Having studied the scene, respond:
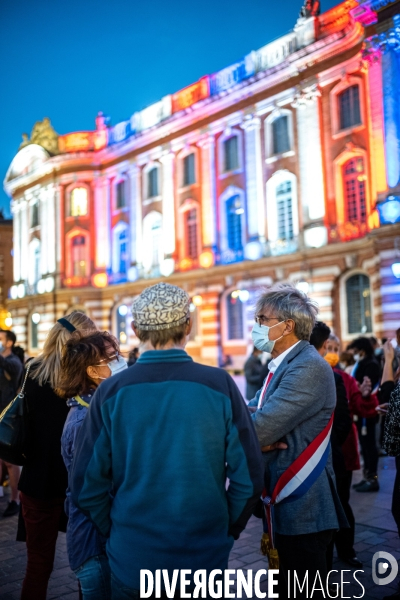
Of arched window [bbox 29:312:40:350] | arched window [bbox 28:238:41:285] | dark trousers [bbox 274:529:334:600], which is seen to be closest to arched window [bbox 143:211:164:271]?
arched window [bbox 28:238:41:285]

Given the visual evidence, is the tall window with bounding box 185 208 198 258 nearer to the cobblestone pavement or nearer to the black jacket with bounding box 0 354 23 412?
the black jacket with bounding box 0 354 23 412

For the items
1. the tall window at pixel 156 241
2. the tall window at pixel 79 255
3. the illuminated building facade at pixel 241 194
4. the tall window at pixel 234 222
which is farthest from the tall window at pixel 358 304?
the tall window at pixel 79 255

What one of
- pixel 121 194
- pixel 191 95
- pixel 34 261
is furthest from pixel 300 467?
pixel 34 261

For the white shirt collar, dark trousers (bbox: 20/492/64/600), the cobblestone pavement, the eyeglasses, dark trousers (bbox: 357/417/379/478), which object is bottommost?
the cobblestone pavement

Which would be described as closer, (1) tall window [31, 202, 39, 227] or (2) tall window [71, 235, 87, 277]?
(2) tall window [71, 235, 87, 277]

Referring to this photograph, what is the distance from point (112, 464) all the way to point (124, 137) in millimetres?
28611

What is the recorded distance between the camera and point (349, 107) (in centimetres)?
2006

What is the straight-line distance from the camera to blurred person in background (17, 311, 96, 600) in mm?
3488

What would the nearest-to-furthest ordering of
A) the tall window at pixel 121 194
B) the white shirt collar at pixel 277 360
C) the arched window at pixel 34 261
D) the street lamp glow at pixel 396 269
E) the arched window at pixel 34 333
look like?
1. the white shirt collar at pixel 277 360
2. the street lamp glow at pixel 396 269
3. the tall window at pixel 121 194
4. the arched window at pixel 34 333
5. the arched window at pixel 34 261

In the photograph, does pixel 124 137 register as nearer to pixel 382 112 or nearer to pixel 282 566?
pixel 382 112

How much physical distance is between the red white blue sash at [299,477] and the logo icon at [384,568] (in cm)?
208

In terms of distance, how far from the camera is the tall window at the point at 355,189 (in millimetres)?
19516

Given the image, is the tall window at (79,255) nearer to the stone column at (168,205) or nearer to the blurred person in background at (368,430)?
the stone column at (168,205)

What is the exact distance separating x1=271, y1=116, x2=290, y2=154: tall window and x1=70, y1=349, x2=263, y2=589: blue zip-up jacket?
20.8m
